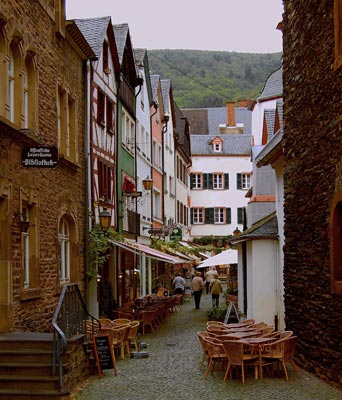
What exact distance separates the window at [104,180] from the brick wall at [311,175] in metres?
8.69

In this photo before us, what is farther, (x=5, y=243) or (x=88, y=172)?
(x=88, y=172)

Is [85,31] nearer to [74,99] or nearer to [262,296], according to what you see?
[74,99]

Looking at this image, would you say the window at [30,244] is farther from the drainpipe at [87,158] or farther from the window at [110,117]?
the window at [110,117]

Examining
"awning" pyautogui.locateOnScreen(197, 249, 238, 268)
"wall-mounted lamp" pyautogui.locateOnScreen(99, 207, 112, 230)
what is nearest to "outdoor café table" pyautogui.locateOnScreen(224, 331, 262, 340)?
"wall-mounted lamp" pyautogui.locateOnScreen(99, 207, 112, 230)

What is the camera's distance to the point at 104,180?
24016 mm

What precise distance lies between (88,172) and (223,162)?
141ft

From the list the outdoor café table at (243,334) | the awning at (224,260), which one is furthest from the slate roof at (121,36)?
the outdoor café table at (243,334)

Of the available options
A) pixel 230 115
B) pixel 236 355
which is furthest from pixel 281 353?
pixel 230 115

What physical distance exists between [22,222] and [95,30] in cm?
1114

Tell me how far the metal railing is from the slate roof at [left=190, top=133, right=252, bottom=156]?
164 feet

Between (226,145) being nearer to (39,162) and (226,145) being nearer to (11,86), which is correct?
(11,86)

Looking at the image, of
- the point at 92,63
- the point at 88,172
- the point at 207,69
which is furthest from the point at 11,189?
the point at 207,69

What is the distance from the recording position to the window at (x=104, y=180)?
2335cm

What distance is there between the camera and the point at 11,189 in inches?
541
